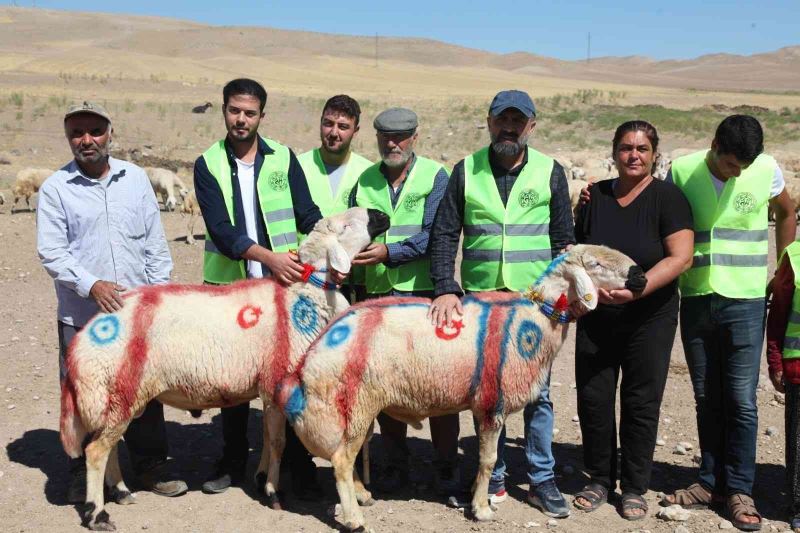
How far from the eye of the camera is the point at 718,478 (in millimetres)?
5879

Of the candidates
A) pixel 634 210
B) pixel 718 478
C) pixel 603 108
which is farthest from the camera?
pixel 603 108

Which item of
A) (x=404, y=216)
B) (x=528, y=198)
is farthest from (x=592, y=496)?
(x=404, y=216)

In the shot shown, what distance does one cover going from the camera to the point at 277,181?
5.85 m

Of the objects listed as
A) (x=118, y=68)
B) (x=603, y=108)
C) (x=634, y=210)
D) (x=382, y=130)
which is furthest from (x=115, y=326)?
(x=118, y=68)

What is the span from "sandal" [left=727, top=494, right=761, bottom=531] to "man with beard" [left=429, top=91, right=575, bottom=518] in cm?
118

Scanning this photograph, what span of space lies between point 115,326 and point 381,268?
6.46ft

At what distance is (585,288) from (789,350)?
1.65 m

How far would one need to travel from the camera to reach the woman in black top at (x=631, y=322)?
213 inches

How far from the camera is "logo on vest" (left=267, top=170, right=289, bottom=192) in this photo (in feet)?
19.1

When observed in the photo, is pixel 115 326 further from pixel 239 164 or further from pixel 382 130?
pixel 382 130

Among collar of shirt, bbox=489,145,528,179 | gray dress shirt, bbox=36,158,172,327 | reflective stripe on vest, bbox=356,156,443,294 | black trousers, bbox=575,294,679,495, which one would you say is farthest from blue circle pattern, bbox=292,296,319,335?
black trousers, bbox=575,294,679,495

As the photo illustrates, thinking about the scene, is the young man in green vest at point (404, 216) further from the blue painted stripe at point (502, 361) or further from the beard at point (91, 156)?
the beard at point (91, 156)

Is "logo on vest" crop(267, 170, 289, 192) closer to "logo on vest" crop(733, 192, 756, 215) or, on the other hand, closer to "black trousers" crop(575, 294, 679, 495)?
"black trousers" crop(575, 294, 679, 495)

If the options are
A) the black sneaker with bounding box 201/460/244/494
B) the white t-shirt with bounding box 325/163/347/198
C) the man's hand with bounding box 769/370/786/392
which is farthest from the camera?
the white t-shirt with bounding box 325/163/347/198
